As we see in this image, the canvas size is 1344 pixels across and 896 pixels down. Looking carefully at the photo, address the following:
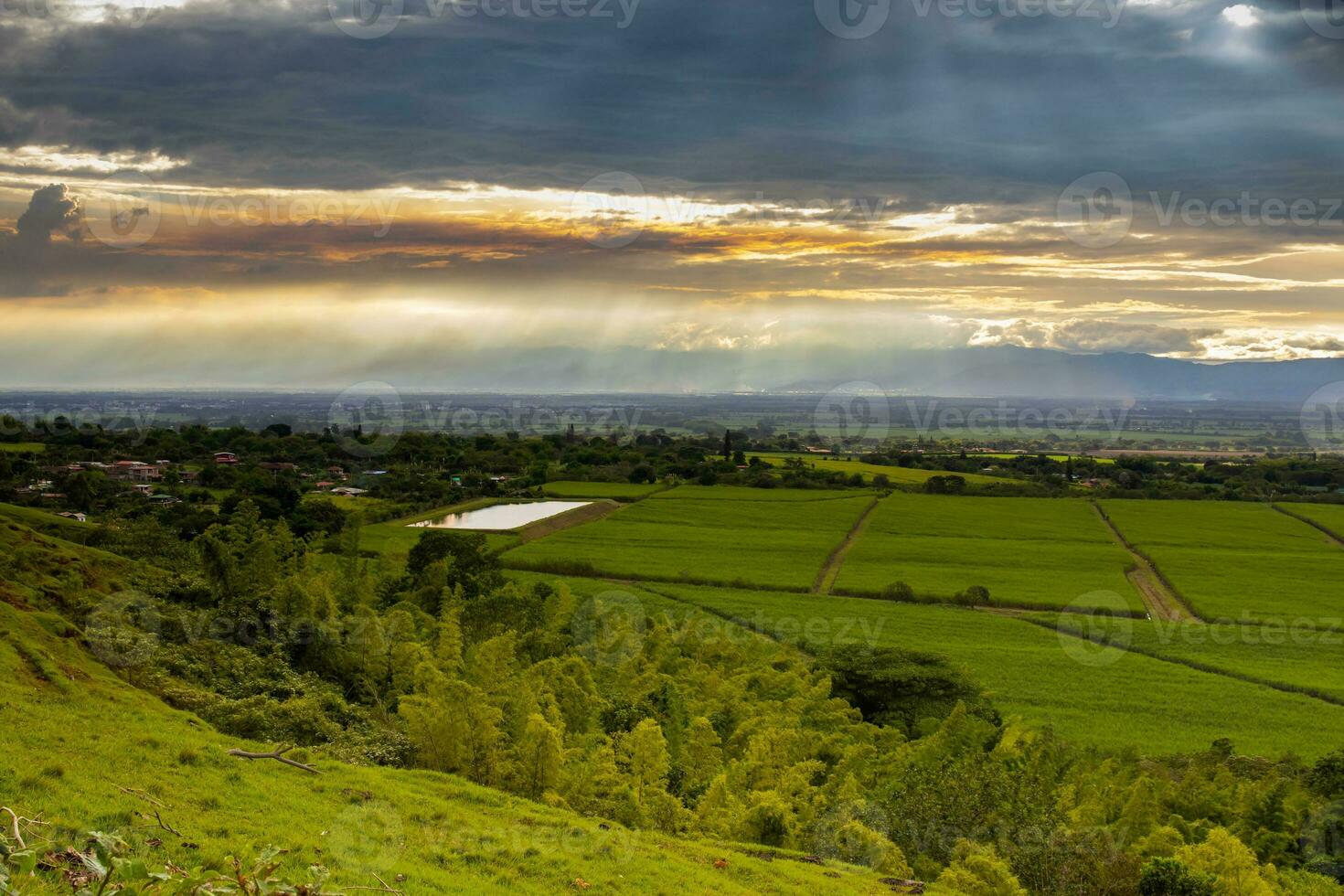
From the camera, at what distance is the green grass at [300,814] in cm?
1213

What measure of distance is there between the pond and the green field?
4703 centimetres

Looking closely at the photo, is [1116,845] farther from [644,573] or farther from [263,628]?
[644,573]

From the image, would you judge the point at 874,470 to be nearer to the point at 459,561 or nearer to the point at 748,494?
the point at 748,494

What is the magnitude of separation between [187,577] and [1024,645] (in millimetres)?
35748

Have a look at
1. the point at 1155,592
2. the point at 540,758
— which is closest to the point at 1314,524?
the point at 1155,592

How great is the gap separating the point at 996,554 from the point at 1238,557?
54.8 feet

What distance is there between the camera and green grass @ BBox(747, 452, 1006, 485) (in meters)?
108

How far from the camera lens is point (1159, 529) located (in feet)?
249

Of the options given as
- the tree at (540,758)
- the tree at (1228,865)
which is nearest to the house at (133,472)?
the tree at (540,758)

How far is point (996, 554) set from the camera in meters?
65.3

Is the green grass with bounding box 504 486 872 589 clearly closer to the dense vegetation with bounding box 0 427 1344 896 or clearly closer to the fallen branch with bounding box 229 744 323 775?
the dense vegetation with bounding box 0 427 1344 896

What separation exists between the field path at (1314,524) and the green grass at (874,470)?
27379 mm

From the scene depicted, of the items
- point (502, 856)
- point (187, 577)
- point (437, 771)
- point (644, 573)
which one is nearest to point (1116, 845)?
point (502, 856)

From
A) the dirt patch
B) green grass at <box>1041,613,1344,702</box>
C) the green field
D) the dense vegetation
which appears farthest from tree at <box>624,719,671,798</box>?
the dirt patch
